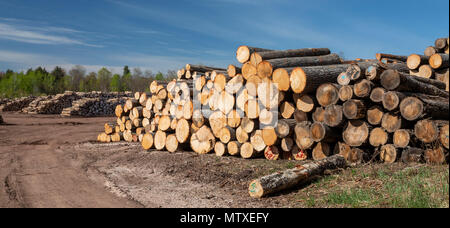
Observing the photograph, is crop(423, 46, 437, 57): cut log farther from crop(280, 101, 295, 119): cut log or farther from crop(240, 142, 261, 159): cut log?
crop(240, 142, 261, 159): cut log

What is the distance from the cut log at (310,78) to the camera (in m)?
7.52

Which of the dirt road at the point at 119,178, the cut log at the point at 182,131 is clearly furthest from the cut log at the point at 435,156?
the cut log at the point at 182,131

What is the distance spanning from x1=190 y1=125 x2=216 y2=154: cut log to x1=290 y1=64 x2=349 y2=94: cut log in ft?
9.07

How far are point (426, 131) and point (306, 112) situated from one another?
2460 millimetres

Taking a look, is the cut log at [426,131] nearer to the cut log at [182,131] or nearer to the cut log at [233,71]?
the cut log at [233,71]

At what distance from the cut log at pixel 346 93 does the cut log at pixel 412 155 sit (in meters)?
1.44

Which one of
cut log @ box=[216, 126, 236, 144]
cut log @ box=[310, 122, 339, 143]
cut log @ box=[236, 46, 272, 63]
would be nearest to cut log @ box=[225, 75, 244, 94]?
Answer: cut log @ box=[236, 46, 272, 63]

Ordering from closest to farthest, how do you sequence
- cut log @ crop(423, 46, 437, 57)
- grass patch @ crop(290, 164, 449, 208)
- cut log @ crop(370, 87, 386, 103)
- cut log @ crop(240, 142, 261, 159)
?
grass patch @ crop(290, 164, 449, 208), cut log @ crop(370, 87, 386, 103), cut log @ crop(240, 142, 261, 159), cut log @ crop(423, 46, 437, 57)

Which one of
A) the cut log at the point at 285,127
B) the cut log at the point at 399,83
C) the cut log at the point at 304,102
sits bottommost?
the cut log at the point at 285,127

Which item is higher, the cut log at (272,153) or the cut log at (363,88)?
the cut log at (363,88)

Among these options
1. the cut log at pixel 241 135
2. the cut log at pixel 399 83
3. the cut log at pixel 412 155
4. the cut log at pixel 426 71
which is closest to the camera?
the cut log at pixel 412 155

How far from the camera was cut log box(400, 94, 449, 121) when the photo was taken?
6.25m
